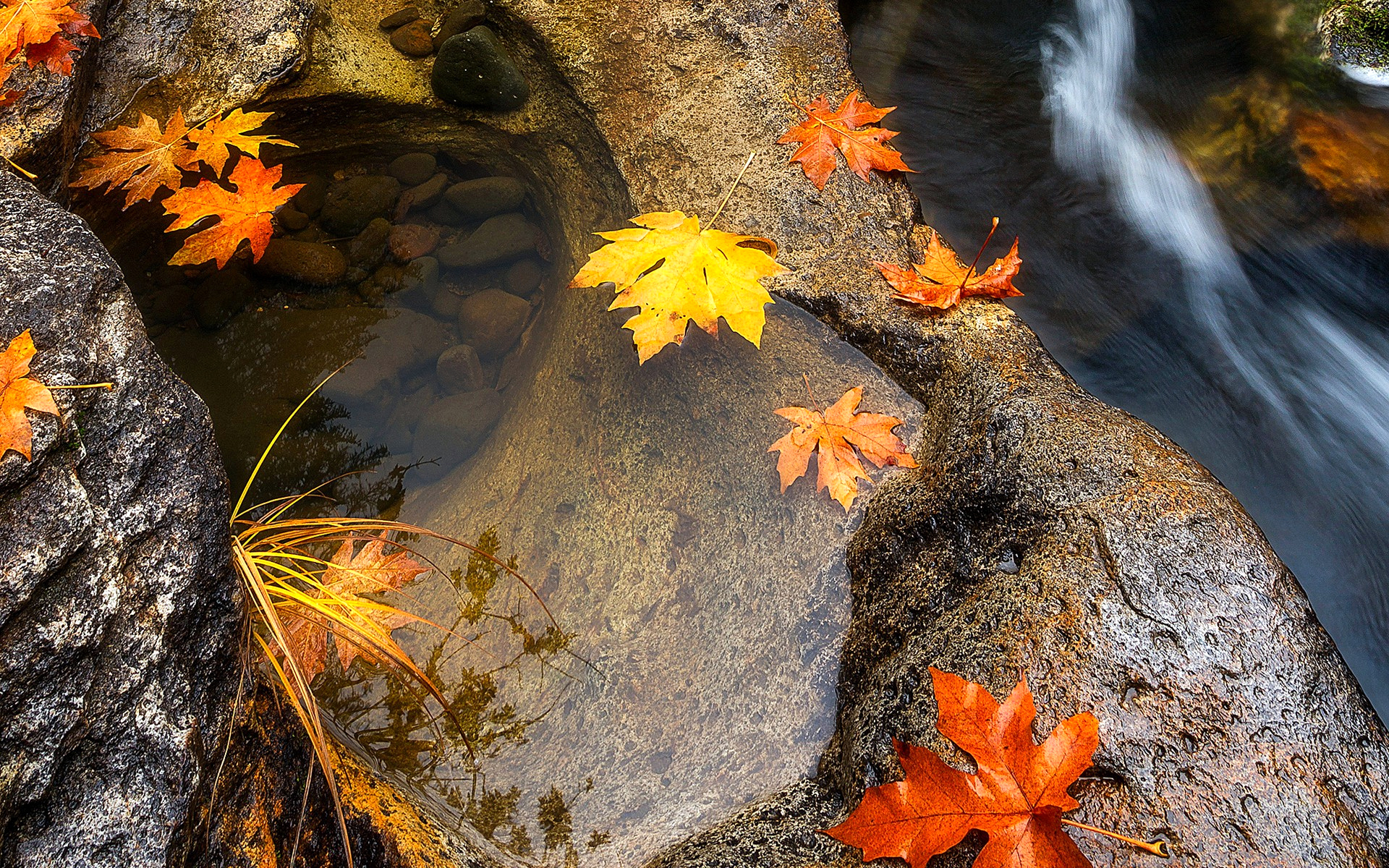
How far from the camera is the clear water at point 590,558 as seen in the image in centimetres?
202

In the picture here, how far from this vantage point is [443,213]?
11.2 ft

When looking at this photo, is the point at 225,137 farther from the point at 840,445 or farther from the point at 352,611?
the point at 840,445

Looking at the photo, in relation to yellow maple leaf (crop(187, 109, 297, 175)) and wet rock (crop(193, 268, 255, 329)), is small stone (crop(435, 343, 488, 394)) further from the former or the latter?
yellow maple leaf (crop(187, 109, 297, 175))

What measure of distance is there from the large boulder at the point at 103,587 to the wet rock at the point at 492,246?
5.72 ft

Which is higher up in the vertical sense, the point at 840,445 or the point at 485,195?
the point at 840,445

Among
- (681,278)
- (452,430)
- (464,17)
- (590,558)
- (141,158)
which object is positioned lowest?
(452,430)

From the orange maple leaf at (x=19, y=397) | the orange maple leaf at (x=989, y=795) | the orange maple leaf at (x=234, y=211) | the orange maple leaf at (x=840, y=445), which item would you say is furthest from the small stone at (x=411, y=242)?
the orange maple leaf at (x=989, y=795)

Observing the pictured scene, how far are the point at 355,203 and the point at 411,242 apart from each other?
0.94ft

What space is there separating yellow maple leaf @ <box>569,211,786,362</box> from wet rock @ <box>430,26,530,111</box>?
1.30m

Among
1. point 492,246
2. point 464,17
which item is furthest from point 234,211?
point 464,17

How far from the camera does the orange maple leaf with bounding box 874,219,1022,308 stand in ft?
7.13

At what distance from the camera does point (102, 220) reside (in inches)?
106

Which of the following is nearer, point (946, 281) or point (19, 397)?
point (19, 397)

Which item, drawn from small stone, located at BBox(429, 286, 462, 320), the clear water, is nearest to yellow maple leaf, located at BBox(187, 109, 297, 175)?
the clear water
